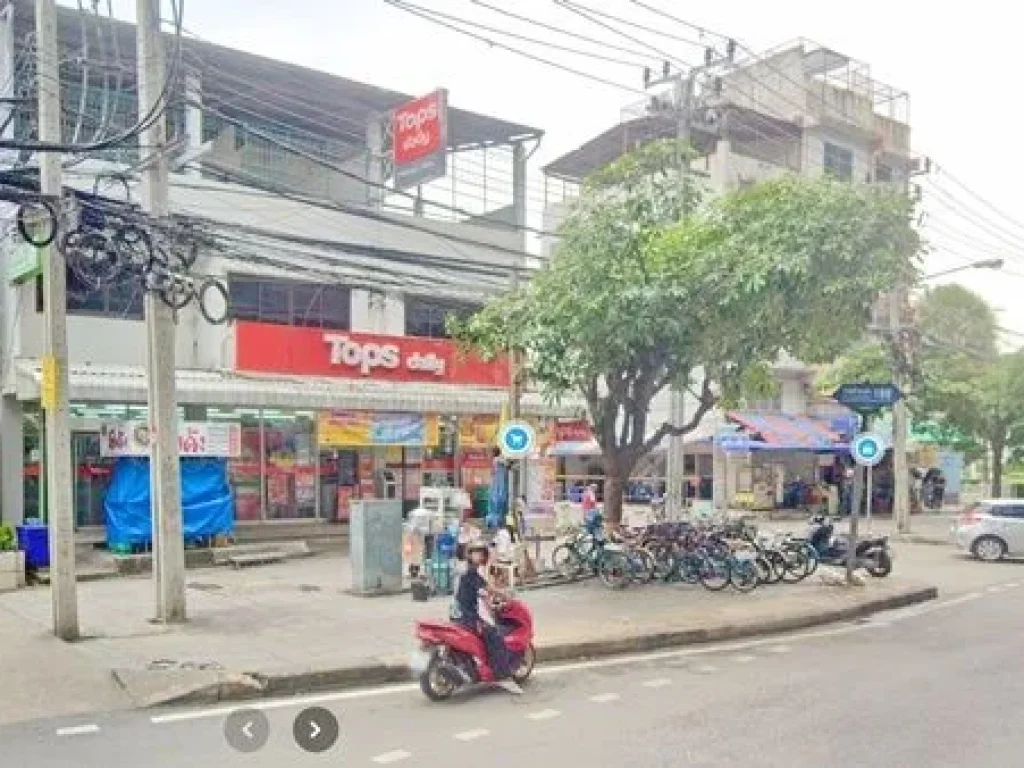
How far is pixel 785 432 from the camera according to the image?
115ft

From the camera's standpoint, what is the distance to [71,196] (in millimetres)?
10781

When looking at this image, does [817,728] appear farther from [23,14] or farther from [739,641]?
[23,14]

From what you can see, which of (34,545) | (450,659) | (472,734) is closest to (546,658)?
(450,659)

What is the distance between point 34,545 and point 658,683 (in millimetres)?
10849

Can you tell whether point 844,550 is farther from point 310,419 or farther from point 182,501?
point 182,501

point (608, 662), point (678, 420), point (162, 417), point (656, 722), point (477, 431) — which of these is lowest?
point (608, 662)

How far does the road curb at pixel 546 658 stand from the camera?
9.09 metres

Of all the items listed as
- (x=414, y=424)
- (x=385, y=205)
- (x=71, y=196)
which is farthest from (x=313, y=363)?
(x=71, y=196)

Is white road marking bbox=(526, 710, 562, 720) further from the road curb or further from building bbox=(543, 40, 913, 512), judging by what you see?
building bbox=(543, 40, 913, 512)

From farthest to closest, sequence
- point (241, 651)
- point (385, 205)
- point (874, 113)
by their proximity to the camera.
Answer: point (874, 113)
point (385, 205)
point (241, 651)

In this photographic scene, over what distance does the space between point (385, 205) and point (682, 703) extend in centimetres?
1926

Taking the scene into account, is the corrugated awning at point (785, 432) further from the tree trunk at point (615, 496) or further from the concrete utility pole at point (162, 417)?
the concrete utility pole at point (162, 417)

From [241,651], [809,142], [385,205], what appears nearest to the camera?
[241,651]

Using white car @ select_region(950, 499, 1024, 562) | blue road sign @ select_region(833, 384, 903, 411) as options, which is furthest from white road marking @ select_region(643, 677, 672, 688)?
white car @ select_region(950, 499, 1024, 562)
